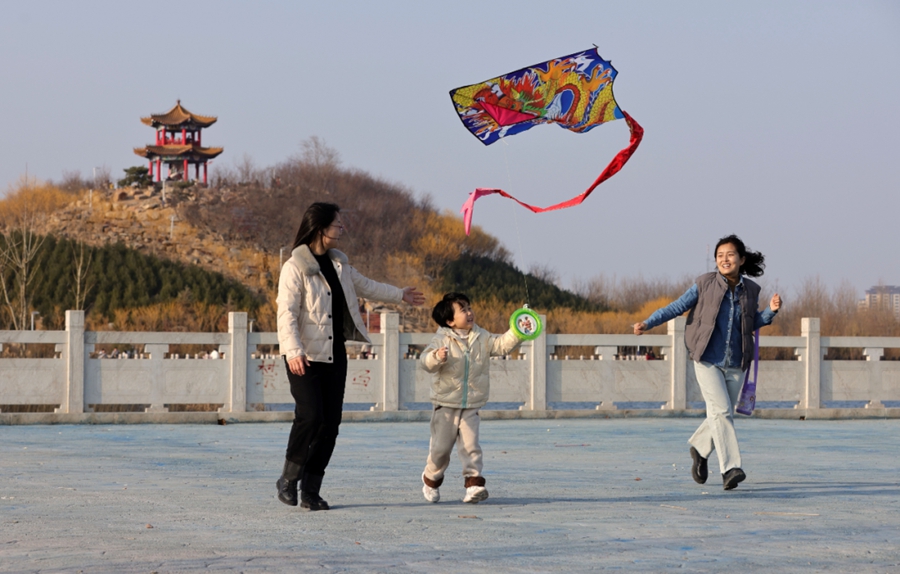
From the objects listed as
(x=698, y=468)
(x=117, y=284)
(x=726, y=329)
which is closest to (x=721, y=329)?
(x=726, y=329)

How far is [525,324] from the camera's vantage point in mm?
6918

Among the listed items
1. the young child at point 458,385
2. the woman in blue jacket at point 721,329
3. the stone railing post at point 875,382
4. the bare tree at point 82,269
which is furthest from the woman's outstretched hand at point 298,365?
the bare tree at point 82,269

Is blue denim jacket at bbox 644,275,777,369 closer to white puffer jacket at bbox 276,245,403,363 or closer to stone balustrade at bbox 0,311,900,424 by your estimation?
white puffer jacket at bbox 276,245,403,363

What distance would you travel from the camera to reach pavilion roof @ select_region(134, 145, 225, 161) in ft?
244

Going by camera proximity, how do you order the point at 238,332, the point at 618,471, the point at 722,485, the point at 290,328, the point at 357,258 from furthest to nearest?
the point at 357,258 → the point at 238,332 → the point at 618,471 → the point at 722,485 → the point at 290,328

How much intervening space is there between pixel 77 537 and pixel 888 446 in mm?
9202

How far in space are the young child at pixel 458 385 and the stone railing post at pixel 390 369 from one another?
9.47 metres

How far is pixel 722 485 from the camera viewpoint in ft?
25.1

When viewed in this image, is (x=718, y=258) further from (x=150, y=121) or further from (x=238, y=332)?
(x=150, y=121)

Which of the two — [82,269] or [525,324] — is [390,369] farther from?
[82,269]

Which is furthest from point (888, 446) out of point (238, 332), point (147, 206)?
point (147, 206)

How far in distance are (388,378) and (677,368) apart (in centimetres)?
461

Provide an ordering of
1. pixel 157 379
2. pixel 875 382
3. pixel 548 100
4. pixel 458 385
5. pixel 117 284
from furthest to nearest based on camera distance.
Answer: pixel 117 284, pixel 875 382, pixel 157 379, pixel 548 100, pixel 458 385

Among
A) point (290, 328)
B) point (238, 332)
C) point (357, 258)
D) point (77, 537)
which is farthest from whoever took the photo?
point (357, 258)
